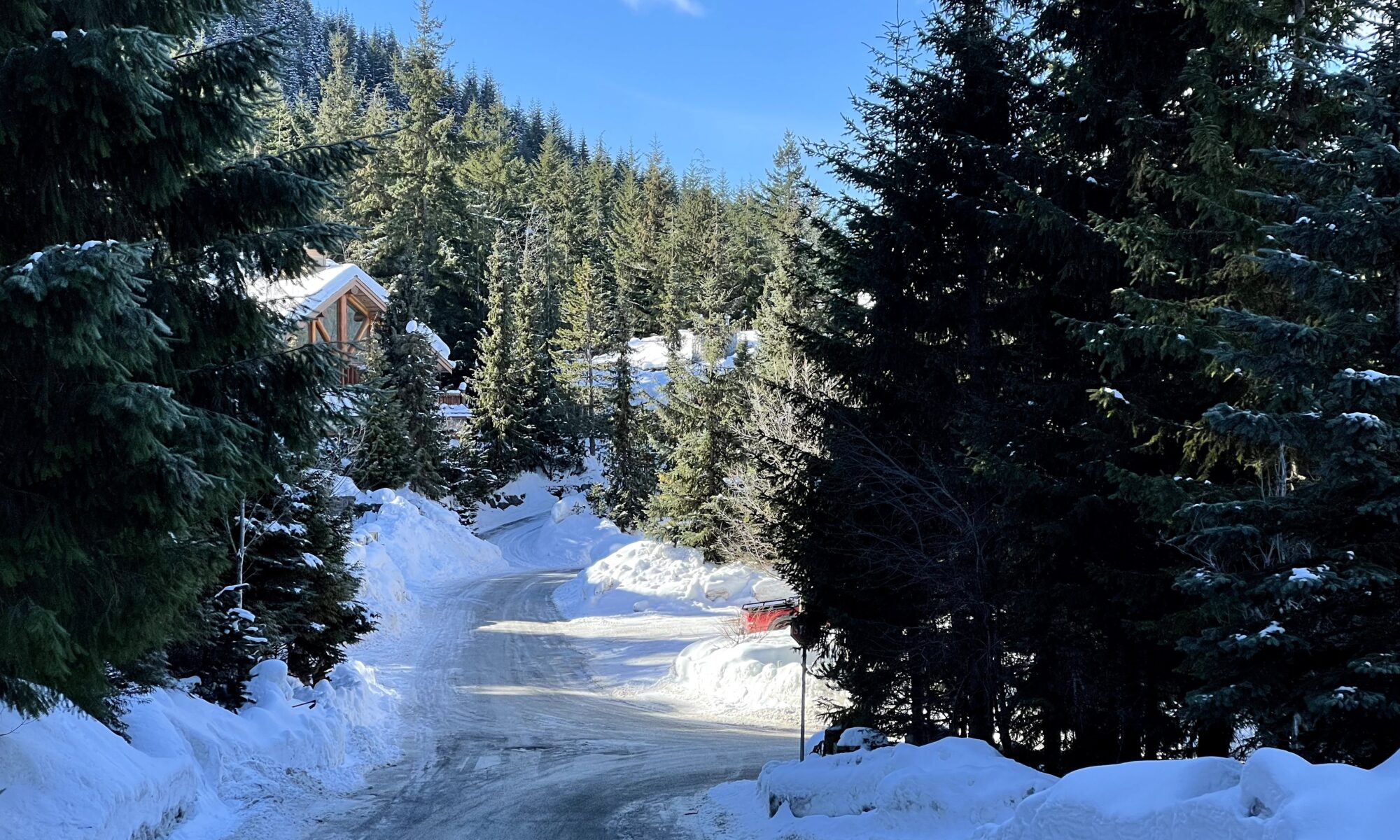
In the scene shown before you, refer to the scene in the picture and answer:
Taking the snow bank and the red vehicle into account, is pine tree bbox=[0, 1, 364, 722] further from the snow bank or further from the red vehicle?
the red vehicle

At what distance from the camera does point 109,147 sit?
269 inches

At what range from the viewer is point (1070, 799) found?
6.01 m

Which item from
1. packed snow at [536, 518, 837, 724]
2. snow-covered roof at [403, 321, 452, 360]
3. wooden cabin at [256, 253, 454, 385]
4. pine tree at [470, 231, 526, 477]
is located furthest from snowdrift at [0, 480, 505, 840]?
pine tree at [470, 231, 526, 477]

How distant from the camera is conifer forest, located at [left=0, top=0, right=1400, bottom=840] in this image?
6.16 meters

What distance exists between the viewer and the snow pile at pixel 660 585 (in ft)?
106

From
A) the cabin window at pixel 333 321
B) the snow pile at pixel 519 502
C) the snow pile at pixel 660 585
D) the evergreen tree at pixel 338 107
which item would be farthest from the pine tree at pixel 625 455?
the evergreen tree at pixel 338 107

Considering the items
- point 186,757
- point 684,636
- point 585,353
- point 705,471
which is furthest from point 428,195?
point 186,757

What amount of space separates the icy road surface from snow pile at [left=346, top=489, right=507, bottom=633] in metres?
1.96

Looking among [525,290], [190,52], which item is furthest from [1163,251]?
[525,290]

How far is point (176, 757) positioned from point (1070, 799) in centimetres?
837

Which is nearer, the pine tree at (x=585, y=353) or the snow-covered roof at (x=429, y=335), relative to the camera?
the snow-covered roof at (x=429, y=335)

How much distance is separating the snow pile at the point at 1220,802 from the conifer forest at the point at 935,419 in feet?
0.11

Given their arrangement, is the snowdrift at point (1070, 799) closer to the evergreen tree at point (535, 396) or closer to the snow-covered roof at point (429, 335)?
the snow-covered roof at point (429, 335)

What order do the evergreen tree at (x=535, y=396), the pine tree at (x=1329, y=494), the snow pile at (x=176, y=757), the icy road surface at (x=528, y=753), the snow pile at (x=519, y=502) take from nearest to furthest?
the pine tree at (x=1329, y=494), the snow pile at (x=176, y=757), the icy road surface at (x=528, y=753), the snow pile at (x=519, y=502), the evergreen tree at (x=535, y=396)
